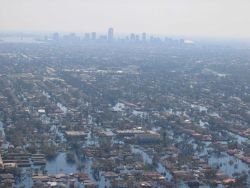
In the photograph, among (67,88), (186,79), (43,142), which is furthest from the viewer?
(186,79)

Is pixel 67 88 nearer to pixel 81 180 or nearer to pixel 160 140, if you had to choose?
pixel 160 140

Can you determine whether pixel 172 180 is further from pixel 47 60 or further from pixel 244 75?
pixel 47 60

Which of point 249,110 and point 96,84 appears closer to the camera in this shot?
point 249,110

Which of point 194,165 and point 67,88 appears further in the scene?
point 67,88

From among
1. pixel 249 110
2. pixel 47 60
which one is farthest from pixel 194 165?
pixel 47 60

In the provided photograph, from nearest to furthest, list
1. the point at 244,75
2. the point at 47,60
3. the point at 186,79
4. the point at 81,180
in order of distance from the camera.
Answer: the point at 81,180 → the point at 186,79 → the point at 244,75 → the point at 47,60

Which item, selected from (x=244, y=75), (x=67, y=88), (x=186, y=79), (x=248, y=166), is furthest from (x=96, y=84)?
(x=248, y=166)

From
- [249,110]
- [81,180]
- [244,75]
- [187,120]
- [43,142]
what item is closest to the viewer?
[81,180]

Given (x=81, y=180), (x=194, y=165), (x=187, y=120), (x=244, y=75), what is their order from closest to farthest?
1. (x=81, y=180)
2. (x=194, y=165)
3. (x=187, y=120)
4. (x=244, y=75)

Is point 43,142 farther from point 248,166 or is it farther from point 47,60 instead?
point 47,60
